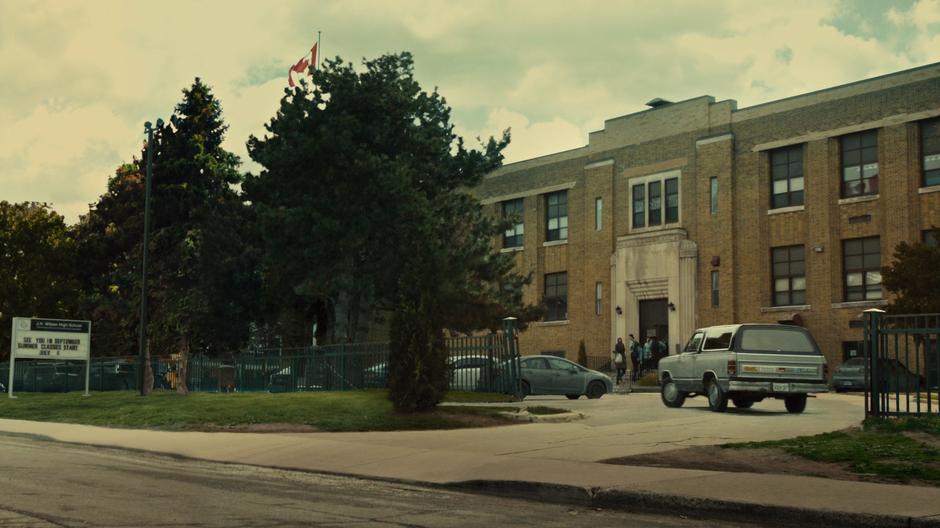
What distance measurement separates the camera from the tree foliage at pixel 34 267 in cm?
5562

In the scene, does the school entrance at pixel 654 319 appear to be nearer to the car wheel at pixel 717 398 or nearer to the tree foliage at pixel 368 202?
the tree foliage at pixel 368 202

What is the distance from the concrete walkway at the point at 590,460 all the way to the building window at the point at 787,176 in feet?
76.0

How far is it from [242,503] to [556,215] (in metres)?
46.4

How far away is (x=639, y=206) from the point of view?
50625mm

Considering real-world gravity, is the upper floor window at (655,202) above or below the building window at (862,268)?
above

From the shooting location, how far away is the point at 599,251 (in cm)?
5241

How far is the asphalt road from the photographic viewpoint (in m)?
8.58

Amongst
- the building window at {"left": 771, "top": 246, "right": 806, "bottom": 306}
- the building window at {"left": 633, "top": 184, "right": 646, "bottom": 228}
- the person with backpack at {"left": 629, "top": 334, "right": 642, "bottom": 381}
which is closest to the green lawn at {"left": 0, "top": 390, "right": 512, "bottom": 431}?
the person with backpack at {"left": 629, "top": 334, "right": 642, "bottom": 381}

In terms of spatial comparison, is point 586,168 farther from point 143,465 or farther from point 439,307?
point 143,465

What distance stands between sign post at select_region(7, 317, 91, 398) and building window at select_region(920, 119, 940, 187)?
1241 inches

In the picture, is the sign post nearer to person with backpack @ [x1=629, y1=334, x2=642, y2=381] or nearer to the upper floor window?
person with backpack @ [x1=629, y1=334, x2=642, y2=381]

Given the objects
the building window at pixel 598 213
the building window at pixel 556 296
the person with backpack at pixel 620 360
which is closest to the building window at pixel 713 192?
the building window at pixel 598 213

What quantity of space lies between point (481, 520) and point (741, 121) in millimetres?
40205

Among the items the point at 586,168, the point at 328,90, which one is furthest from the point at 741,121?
the point at 328,90
